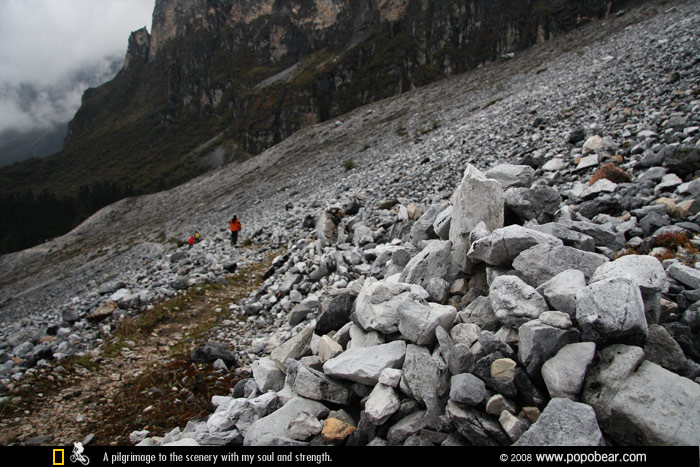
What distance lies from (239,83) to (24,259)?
108194 mm

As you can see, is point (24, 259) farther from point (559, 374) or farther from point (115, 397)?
point (559, 374)

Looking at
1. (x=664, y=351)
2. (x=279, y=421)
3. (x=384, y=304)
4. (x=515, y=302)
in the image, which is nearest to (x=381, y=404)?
(x=279, y=421)

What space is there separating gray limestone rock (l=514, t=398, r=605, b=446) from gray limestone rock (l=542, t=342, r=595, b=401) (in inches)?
6.2

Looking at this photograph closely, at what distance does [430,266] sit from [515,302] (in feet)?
5.97

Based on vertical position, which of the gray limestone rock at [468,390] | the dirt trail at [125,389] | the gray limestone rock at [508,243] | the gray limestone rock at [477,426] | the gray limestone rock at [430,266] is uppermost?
the gray limestone rock at [508,243]

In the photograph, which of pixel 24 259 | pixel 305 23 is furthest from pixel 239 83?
pixel 24 259

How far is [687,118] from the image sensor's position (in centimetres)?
837

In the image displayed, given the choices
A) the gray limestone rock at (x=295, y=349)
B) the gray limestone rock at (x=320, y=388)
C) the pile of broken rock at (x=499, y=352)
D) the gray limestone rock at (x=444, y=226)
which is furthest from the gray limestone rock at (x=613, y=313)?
the gray limestone rock at (x=295, y=349)

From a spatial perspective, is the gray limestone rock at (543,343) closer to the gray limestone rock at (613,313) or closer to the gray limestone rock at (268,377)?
the gray limestone rock at (613,313)

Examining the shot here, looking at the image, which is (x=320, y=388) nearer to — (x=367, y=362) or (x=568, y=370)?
(x=367, y=362)

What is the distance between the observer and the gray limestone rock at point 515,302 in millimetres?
3215

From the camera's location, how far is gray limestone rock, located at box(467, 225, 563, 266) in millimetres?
4020

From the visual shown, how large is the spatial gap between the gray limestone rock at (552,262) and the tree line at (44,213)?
115036 mm
